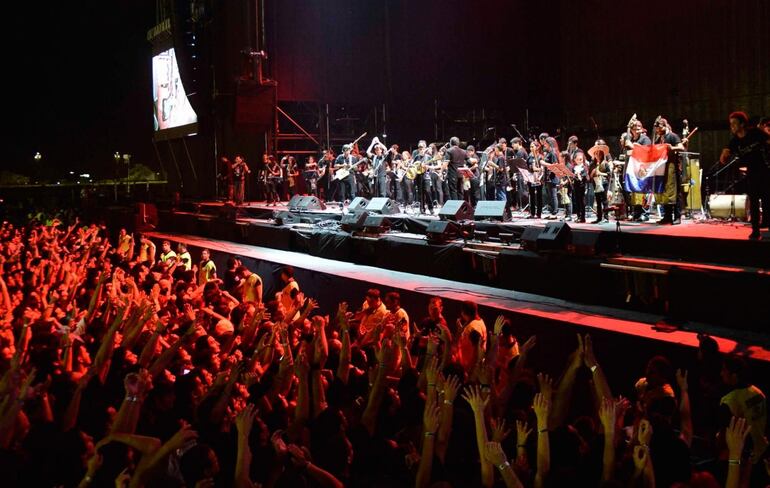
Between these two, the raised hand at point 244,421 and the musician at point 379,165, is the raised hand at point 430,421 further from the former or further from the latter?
the musician at point 379,165

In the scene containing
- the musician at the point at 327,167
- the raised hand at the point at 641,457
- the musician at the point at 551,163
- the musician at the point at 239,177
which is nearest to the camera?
the raised hand at the point at 641,457

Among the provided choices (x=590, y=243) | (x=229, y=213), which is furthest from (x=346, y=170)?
(x=590, y=243)

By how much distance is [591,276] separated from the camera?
898cm

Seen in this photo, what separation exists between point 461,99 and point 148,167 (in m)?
20.8

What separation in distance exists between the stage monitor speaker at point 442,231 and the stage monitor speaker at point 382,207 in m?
3.02

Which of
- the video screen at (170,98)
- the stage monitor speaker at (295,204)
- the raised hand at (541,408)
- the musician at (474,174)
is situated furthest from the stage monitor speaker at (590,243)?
the video screen at (170,98)

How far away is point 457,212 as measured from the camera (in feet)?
42.1

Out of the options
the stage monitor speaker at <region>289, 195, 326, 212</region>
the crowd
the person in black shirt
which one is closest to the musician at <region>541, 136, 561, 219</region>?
the person in black shirt

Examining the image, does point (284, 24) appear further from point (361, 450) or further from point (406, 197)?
point (361, 450)

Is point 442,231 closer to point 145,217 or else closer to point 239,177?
point 239,177

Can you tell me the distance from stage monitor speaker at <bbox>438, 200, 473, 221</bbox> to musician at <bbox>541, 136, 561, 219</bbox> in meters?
1.49

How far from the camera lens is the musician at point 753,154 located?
8.59 m

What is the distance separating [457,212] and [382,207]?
232 cm

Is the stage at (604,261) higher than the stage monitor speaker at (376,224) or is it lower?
lower
